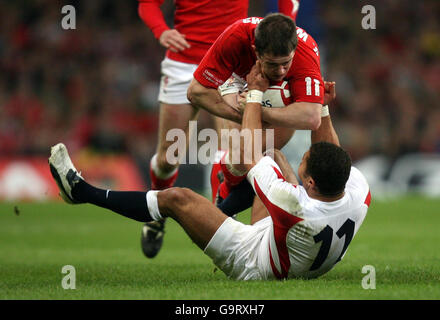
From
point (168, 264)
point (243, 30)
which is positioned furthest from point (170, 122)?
point (243, 30)

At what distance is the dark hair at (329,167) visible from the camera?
16.1 ft

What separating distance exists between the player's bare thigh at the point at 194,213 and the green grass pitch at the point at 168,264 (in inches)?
14.3

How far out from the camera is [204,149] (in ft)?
50.4

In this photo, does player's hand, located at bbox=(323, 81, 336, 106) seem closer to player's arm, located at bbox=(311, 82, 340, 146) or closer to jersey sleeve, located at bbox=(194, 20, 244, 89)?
player's arm, located at bbox=(311, 82, 340, 146)

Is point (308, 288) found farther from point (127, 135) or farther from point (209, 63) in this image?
point (127, 135)

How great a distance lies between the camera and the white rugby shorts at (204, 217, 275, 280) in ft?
17.7

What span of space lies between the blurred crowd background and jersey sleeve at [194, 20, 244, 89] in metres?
10.4

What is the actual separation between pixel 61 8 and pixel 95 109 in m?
2.93

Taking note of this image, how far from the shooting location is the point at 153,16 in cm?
752

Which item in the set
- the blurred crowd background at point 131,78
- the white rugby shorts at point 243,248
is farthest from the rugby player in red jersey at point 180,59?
the blurred crowd background at point 131,78

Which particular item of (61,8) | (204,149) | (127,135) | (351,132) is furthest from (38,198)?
(351,132)

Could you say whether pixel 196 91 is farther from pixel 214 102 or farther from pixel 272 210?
pixel 272 210

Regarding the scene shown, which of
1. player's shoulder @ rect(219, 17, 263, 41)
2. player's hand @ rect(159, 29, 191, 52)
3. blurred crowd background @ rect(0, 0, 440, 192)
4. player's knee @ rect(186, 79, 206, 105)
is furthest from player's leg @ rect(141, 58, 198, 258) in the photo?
blurred crowd background @ rect(0, 0, 440, 192)

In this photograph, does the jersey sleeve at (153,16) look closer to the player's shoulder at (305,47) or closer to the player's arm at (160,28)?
the player's arm at (160,28)
